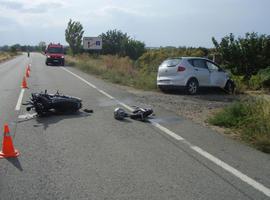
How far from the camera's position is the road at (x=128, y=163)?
5.57 m

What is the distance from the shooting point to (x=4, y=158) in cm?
717

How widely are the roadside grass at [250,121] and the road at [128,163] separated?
0.35m

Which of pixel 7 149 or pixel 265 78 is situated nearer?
pixel 7 149

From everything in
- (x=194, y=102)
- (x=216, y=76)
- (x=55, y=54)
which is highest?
Result: (x=216, y=76)

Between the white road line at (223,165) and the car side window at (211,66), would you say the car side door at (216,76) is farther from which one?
the white road line at (223,165)

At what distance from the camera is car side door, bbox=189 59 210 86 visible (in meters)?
18.4

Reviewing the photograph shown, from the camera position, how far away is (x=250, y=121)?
32.0 feet

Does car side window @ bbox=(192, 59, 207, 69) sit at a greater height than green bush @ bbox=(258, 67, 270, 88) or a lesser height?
greater

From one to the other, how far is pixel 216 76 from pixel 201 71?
2.59ft

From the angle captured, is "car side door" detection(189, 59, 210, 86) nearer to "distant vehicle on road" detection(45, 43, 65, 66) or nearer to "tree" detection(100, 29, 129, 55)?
"distant vehicle on road" detection(45, 43, 65, 66)

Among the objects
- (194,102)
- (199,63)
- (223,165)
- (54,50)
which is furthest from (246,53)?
(54,50)

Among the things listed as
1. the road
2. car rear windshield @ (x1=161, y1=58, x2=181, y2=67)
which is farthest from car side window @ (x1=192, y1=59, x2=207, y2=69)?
the road

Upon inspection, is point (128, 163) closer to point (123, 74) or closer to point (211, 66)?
point (211, 66)

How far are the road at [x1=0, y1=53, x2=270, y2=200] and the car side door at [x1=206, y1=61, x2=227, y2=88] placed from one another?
26.7ft
